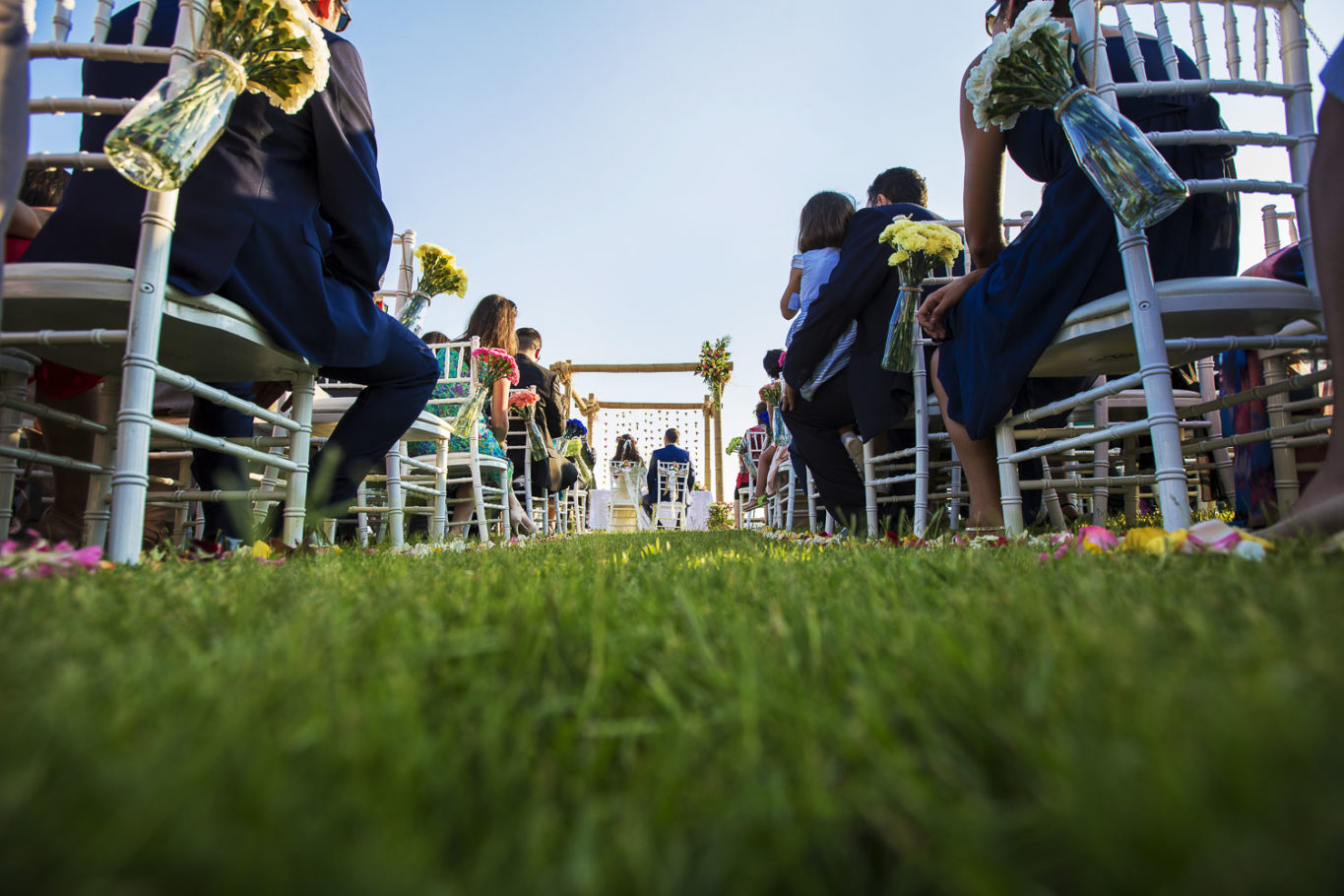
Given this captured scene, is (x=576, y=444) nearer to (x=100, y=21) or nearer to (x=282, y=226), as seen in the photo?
(x=282, y=226)

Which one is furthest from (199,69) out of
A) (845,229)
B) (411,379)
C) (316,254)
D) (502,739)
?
(845,229)

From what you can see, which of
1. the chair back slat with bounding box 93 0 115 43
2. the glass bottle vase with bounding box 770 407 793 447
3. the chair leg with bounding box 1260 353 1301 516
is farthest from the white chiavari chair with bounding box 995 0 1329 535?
the glass bottle vase with bounding box 770 407 793 447

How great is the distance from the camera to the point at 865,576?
97 cm

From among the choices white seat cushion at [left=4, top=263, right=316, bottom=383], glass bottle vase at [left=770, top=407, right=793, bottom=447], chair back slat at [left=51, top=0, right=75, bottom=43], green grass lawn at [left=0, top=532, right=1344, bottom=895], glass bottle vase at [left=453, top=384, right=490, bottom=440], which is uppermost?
chair back slat at [left=51, top=0, right=75, bottom=43]

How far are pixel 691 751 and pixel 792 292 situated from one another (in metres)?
3.51

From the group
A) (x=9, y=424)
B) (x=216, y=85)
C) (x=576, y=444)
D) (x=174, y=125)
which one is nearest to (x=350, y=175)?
(x=216, y=85)

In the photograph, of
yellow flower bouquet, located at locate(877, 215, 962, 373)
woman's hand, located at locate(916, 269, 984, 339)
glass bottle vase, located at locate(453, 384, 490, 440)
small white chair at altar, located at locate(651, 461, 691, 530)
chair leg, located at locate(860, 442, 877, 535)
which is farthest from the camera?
small white chair at altar, located at locate(651, 461, 691, 530)

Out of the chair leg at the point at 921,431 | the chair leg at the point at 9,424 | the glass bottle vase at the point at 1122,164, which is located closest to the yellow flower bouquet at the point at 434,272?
the chair leg at the point at 9,424

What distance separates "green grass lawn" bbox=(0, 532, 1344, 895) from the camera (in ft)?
0.86

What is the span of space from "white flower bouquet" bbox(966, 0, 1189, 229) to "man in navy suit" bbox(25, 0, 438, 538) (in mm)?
1588

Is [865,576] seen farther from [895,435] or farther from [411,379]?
[895,435]

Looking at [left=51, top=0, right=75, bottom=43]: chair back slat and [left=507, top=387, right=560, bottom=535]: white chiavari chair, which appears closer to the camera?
[left=51, top=0, right=75, bottom=43]: chair back slat

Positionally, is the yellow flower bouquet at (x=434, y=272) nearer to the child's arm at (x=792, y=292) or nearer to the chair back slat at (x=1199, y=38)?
the child's arm at (x=792, y=292)

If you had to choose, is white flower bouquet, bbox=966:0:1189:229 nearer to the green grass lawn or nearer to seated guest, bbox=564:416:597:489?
the green grass lawn
